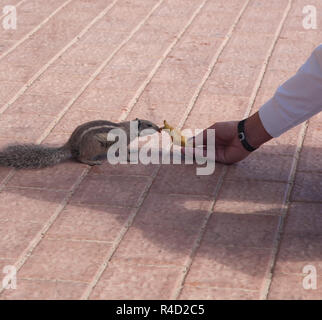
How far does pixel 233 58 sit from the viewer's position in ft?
22.2

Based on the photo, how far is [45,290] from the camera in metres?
3.86

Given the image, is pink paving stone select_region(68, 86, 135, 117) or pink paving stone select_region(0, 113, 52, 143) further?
pink paving stone select_region(68, 86, 135, 117)

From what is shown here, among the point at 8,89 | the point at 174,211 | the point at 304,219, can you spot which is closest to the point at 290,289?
the point at 304,219

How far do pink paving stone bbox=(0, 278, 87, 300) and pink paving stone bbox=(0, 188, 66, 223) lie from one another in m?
0.65

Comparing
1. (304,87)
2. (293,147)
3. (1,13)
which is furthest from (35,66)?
(304,87)

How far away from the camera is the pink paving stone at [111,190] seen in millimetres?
4719

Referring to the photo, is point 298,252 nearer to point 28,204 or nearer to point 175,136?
point 175,136

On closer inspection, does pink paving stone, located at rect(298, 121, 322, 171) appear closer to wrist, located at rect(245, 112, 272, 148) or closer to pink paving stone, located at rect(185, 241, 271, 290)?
wrist, located at rect(245, 112, 272, 148)

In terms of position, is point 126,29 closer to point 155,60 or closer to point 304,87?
point 155,60

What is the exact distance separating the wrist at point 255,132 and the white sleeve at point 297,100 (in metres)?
0.06

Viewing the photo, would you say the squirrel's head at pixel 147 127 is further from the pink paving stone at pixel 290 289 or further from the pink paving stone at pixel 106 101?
the pink paving stone at pixel 290 289

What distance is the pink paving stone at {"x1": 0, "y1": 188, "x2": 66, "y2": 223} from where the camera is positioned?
14.9 feet

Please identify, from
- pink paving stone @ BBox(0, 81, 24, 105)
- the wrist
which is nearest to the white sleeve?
the wrist

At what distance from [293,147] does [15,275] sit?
7.37 ft
